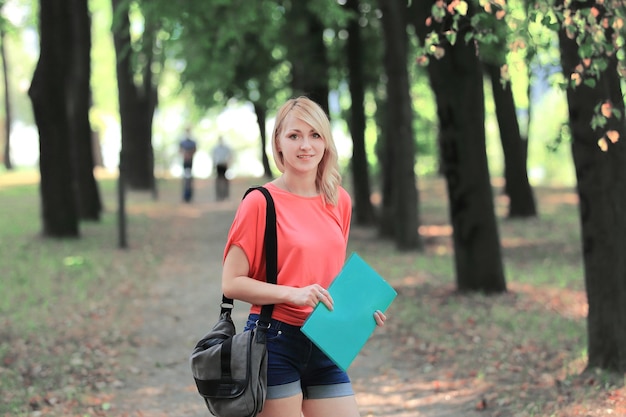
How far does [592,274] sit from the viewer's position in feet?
24.5

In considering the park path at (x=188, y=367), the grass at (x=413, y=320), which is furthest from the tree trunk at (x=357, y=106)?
the park path at (x=188, y=367)

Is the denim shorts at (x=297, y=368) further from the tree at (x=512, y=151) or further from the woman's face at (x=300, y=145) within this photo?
the tree at (x=512, y=151)

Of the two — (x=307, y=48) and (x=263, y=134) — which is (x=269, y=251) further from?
(x=263, y=134)

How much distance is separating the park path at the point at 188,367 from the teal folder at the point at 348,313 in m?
3.72

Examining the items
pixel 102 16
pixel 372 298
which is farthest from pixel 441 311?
pixel 102 16

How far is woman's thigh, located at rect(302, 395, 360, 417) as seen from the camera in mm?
3938

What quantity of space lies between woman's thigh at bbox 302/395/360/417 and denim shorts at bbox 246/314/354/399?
0.02 metres

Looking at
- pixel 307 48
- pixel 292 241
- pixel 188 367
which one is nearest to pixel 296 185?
pixel 292 241

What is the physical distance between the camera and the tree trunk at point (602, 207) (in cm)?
725

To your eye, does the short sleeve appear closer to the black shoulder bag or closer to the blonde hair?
the black shoulder bag

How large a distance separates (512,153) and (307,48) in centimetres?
549

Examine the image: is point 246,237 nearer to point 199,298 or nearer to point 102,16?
point 199,298

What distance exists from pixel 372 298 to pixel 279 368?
496mm

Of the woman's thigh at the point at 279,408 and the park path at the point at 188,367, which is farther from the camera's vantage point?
the park path at the point at 188,367
